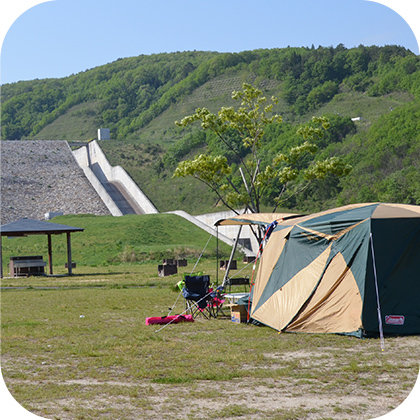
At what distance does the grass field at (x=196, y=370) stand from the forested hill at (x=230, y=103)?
3231 cm

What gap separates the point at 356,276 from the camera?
9.16 m

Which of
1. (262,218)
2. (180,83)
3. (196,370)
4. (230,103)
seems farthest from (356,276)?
(180,83)

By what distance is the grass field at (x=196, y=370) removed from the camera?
543cm

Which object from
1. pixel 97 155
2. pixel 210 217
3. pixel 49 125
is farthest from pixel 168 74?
pixel 210 217

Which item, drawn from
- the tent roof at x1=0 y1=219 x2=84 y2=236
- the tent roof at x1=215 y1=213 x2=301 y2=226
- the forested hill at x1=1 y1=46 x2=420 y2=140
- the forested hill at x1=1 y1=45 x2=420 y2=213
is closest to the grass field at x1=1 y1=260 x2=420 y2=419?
the tent roof at x1=215 y1=213 x2=301 y2=226

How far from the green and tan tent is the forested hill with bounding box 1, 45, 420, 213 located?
31.0m

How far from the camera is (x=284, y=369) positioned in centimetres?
688

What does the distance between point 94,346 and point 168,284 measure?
35.5ft

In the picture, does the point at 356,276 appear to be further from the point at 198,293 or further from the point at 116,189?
the point at 116,189

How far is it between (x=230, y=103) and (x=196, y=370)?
277ft

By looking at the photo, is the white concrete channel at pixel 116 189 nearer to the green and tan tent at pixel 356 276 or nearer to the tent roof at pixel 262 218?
the tent roof at pixel 262 218

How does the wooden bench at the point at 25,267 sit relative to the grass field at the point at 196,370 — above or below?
below

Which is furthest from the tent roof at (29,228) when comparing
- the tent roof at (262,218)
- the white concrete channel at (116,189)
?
the white concrete channel at (116,189)

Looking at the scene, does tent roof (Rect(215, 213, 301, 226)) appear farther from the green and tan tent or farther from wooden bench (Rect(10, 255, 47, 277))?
wooden bench (Rect(10, 255, 47, 277))
